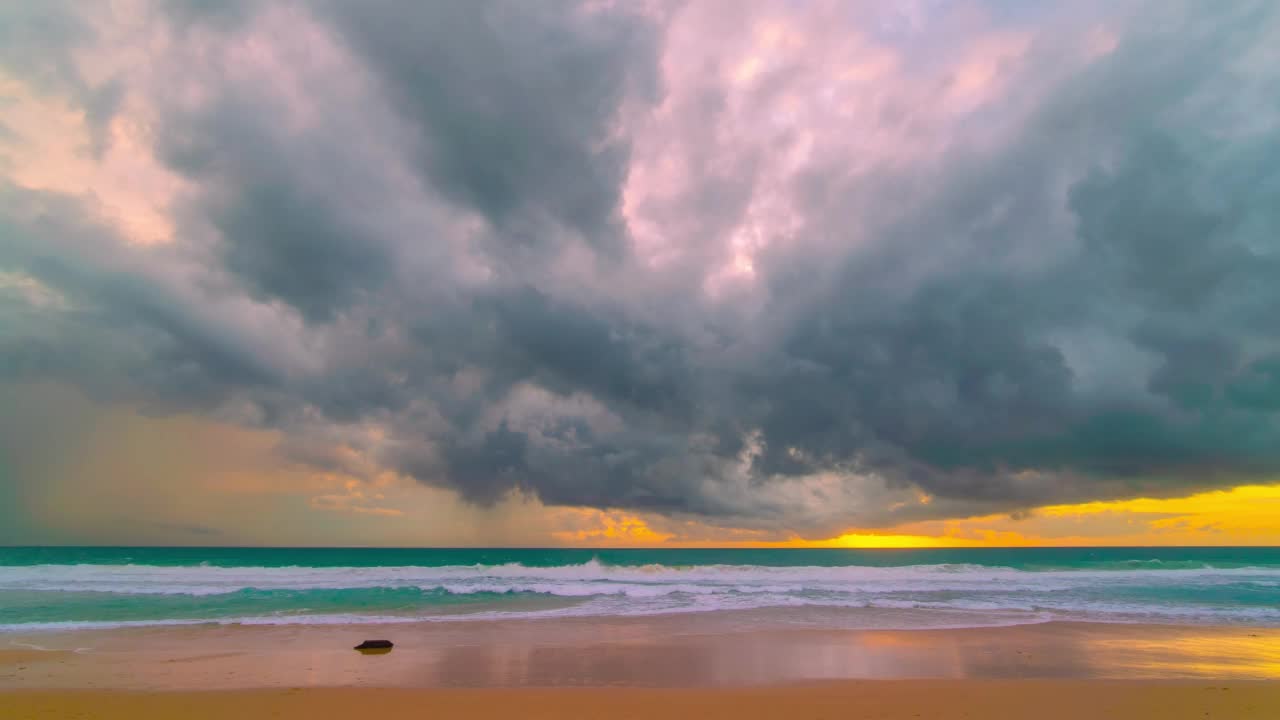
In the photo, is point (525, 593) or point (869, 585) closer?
point (525, 593)

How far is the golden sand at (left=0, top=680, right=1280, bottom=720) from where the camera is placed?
1062cm

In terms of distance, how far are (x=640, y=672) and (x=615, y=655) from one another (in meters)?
2.10

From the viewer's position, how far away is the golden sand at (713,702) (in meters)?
10.6

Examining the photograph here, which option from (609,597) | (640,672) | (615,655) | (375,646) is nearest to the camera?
(640,672)

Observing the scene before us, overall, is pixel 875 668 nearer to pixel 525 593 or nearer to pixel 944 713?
pixel 944 713

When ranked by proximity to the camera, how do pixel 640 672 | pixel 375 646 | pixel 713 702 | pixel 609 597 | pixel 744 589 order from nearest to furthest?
pixel 713 702
pixel 640 672
pixel 375 646
pixel 609 597
pixel 744 589

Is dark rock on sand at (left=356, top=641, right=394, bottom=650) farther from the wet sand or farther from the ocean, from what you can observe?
the ocean

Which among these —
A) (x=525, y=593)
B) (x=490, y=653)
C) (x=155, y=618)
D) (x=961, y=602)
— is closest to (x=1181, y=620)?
(x=961, y=602)

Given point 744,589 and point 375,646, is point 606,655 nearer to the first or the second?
point 375,646

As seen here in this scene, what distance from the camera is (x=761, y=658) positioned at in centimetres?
1562

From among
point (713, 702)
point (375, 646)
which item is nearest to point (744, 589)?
point (375, 646)

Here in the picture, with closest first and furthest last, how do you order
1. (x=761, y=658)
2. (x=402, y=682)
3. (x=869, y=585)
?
(x=402, y=682)
(x=761, y=658)
(x=869, y=585)

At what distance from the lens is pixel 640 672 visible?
1381 centimetres

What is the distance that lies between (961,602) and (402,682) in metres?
24.9
